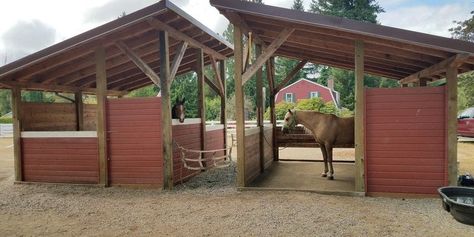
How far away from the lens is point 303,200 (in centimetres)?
537

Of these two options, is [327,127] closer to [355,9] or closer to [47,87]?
[47,87]

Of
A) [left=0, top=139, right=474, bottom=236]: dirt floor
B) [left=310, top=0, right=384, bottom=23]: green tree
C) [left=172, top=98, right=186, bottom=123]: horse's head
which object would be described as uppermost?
[left=310, top=0, right=384, bottom=23]: green tree

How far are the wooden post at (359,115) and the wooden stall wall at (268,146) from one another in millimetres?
3083

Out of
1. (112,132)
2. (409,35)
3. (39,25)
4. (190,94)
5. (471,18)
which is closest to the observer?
(409,35)

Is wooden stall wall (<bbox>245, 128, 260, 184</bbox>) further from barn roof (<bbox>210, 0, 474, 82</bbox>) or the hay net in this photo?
barn roof (<bbox>210, 0, 474, 82</bbox>)

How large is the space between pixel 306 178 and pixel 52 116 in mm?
6497

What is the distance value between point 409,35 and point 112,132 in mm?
5567

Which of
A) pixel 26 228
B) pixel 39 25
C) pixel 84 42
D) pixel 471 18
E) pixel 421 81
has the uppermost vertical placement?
pixel 39 25

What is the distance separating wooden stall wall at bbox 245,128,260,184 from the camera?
21.7ft

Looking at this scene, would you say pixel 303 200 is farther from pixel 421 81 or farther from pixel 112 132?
pixel 421 81

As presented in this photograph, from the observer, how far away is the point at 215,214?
4824 millimetres

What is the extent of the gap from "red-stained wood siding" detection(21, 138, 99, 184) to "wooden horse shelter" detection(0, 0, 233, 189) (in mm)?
20

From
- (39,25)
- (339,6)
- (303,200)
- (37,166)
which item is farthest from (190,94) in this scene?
(39,25)

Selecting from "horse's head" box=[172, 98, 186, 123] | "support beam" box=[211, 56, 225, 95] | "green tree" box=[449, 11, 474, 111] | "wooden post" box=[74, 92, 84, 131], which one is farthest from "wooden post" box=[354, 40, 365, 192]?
"green tree" box=[449, 11, 474, 111]
